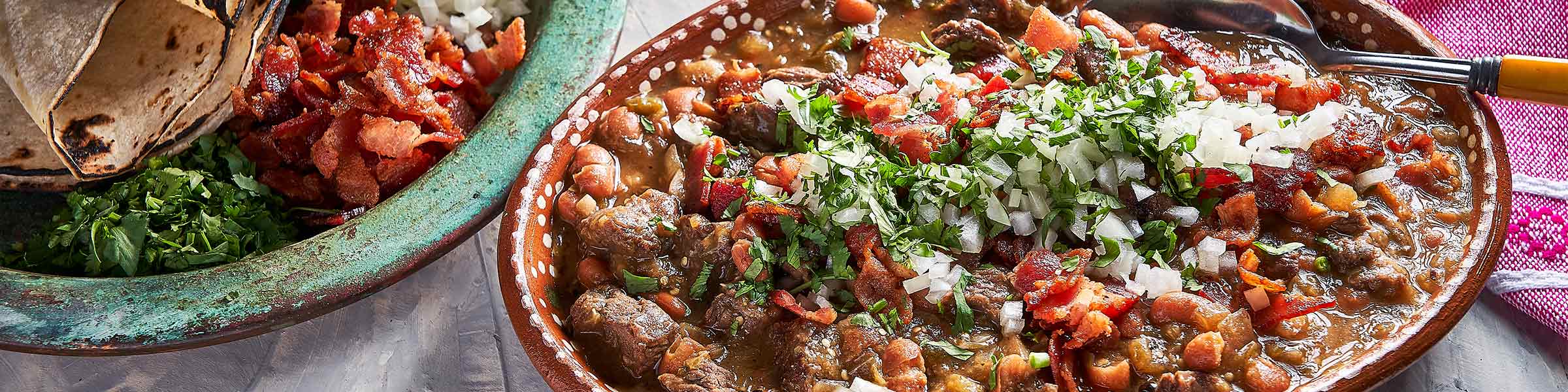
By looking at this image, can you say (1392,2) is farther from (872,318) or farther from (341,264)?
(341,264)

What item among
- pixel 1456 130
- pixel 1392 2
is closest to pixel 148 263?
pixel 1456 130

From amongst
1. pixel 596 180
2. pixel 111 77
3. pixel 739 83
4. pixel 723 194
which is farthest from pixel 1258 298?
pixel 111 77

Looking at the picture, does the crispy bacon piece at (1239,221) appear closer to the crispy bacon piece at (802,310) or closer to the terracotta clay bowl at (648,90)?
the terracotta clay bowl at (648,90)

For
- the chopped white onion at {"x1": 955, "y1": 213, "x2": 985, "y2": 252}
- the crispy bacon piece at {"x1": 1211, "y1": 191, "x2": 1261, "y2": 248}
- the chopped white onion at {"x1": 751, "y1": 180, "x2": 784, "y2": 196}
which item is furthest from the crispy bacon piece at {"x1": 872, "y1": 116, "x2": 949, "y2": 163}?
the crispy bacon piece at {"x1": 1211, "y1": 191, "x2": 1261, "y2": 248}

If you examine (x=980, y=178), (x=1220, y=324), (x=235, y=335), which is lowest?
(x=235, y=335)

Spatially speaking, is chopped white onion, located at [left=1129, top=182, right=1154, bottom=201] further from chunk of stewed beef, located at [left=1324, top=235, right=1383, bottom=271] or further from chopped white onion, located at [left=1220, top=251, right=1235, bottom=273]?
chunk of stewed beef, located at [left=1324, top=235, right=1383, bottom=271]

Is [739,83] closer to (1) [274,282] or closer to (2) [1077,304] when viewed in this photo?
(2) [1077,304]

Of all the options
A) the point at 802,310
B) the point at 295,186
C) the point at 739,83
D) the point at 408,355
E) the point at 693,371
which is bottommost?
the point at 408,355
